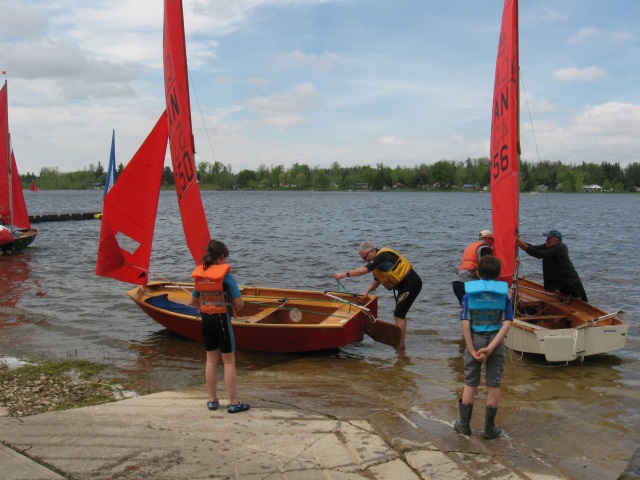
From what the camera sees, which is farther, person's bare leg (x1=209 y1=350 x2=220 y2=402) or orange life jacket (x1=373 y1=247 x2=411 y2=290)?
orange life jacket (x1=373 y1=247 x2=411 y2=290)

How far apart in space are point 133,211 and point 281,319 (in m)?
3.13

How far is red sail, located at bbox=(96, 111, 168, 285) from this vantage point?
378 inches

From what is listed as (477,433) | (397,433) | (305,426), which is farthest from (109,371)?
(477,433)

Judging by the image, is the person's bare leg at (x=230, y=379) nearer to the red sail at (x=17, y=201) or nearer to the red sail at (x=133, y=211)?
the red sail at (x=133, y=211)

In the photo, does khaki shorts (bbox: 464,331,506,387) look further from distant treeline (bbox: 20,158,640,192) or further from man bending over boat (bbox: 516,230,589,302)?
distant treeline (bbox: 20,158,640,192)

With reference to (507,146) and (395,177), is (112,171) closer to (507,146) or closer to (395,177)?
(507,146)

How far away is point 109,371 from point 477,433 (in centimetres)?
529

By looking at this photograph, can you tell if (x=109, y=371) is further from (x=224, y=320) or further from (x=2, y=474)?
(x=2, y=474)

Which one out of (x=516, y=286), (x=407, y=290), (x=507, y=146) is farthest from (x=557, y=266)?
(x=407, y=290)

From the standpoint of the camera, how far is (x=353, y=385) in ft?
23.4

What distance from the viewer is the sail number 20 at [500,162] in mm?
9102

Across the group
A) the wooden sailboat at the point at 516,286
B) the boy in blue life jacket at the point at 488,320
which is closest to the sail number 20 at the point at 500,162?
the wooden sailboat at the point at 516,286

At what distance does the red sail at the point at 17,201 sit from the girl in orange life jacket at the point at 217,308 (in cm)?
2124

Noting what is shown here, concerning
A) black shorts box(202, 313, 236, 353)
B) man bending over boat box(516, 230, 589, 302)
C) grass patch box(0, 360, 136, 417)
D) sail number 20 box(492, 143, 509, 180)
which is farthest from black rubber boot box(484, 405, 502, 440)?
sail number 20 box(492, 143, 509, 180)
